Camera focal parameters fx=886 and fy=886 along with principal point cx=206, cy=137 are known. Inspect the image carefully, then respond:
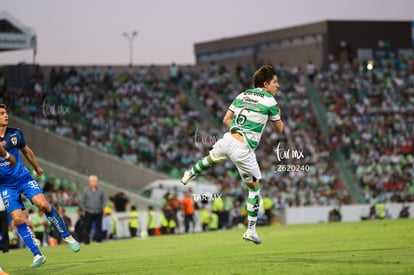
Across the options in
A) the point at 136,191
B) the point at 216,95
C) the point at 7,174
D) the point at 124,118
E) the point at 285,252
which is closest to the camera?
the point at 7,174

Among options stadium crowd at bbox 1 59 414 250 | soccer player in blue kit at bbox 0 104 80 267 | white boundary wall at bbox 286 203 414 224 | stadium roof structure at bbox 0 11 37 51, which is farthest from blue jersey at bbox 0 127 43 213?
white boundary wall at bbox 286 203 414 224

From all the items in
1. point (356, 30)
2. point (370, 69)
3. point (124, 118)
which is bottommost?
point (124, 118)

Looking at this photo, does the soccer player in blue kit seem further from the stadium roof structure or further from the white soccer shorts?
the stadium roof structure

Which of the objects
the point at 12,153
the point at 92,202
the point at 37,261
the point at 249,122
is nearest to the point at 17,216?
the point at 37,261

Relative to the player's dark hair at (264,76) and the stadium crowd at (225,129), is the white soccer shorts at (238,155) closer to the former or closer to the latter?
the player's dark hair at (264,76)

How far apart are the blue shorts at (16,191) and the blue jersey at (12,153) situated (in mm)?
86

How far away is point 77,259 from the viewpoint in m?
17.5

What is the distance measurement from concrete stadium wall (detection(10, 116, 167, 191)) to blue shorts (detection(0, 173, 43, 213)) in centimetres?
1743

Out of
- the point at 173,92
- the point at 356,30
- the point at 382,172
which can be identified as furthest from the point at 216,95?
the point at 356,30

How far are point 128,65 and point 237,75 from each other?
7.04m

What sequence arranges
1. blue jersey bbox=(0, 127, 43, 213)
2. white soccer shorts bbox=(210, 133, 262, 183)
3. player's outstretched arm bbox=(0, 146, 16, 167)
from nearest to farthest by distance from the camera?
player's outstretched arm bbox=(0, 146, 16, 167), white soccer shorts bbox=(210, 133, 262, 183), blue jersey bbox=(0, 127, 43, 213)

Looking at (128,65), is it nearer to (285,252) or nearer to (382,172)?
(382,172)

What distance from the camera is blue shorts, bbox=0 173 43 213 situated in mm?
14977

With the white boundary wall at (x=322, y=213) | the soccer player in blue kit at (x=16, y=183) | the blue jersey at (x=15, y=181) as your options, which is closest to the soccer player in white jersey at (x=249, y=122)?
the soccer player in blue kit at (x=16, y=183)
